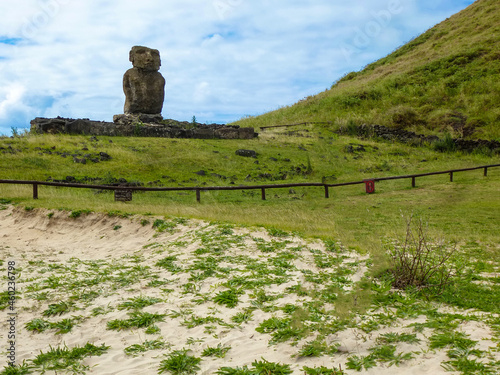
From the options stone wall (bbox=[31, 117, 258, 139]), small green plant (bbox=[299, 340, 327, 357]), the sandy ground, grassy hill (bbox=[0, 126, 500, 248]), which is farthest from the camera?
stone wall (bbox=[31, 117, 258, 139])

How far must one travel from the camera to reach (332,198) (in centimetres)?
1752

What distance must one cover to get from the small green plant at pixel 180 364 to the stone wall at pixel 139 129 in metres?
22.1

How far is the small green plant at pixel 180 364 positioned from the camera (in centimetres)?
452

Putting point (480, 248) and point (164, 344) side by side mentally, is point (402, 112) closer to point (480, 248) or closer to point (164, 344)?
point (480, 248)

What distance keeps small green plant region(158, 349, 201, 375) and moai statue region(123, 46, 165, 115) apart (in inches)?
1017

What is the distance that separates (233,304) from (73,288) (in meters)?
2.98

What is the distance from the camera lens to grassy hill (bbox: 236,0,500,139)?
107ft

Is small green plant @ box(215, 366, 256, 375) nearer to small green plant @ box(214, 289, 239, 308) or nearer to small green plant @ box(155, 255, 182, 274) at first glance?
small green plant @ box(214, 289, 239, 308)

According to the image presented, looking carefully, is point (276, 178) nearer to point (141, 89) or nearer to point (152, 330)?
point (141, 89)

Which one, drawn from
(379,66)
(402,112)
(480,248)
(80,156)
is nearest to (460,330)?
(480,248)

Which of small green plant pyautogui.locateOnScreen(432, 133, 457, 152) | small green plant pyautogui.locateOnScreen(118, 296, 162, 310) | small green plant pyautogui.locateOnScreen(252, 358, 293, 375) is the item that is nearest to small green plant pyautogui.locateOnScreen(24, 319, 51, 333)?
small green plant pyautogui.locateOnScreen(118, 296, 162, 310)

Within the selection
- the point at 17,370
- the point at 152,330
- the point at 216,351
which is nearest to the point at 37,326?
the point at 17,370

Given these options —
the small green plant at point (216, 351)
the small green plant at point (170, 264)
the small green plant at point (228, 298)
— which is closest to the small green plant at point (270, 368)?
the small green plant at point (216, 351)

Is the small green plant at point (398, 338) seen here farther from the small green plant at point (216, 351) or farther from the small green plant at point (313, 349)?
the small green plant at point (216, 351)
